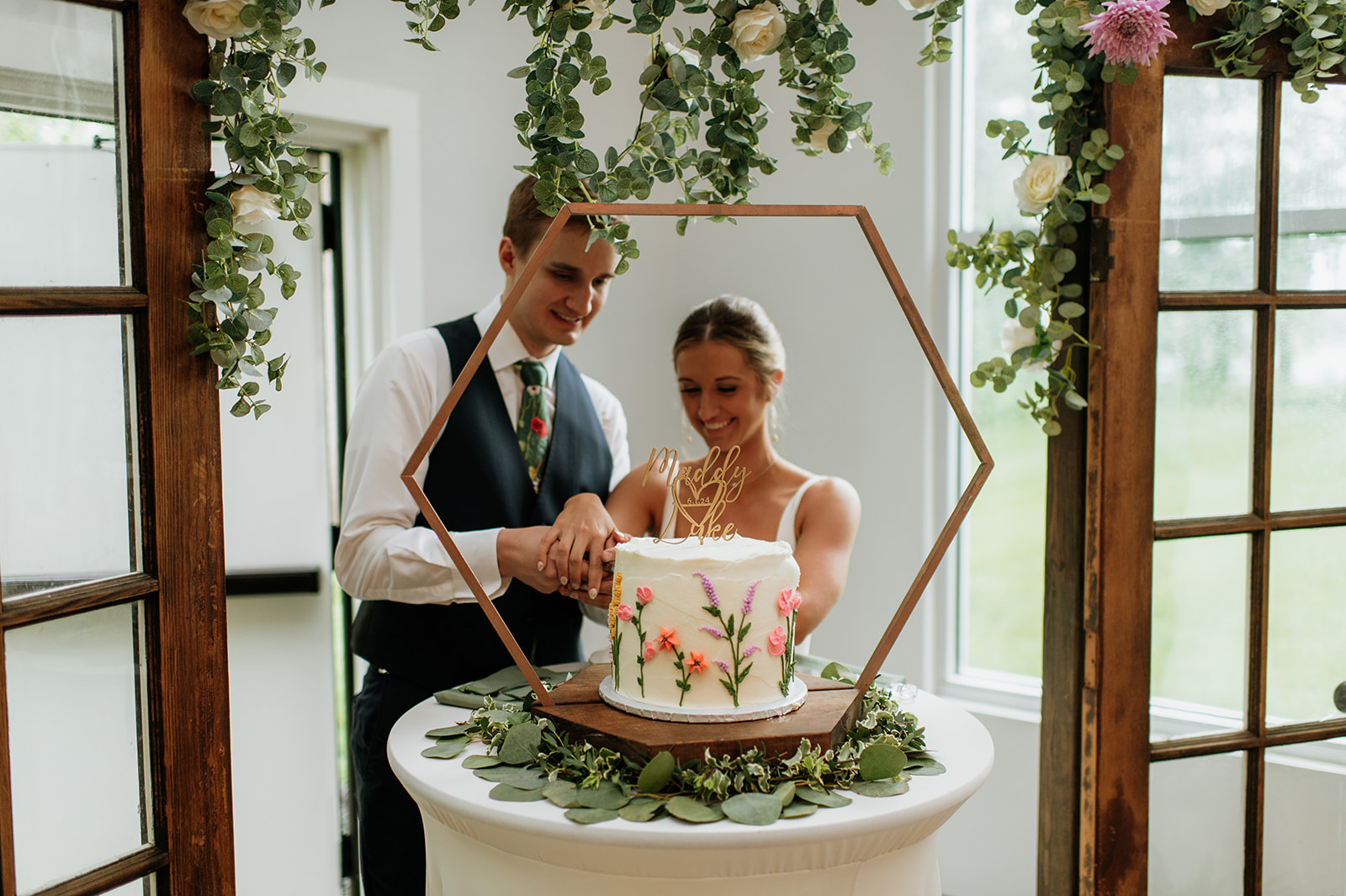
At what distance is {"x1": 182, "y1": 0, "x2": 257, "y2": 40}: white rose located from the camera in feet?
4.15

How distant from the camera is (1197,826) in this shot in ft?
5.64

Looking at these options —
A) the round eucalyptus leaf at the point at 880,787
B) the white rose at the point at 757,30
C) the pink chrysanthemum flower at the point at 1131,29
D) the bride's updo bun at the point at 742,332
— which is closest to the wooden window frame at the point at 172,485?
the white rose at the point at 757,30

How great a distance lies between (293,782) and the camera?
2.58 metres

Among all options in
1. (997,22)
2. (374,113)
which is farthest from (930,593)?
(374,113)

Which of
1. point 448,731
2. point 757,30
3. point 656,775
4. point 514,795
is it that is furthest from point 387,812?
point 757,30

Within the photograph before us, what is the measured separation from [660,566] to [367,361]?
5.21 ft

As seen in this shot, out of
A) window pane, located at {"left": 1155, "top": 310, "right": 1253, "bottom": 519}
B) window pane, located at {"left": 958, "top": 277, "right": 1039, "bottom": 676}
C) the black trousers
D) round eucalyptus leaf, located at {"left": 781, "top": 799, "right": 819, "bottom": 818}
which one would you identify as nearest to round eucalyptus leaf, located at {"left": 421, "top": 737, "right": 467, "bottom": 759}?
round eucalyptus leaf, located at {"left": 781, "top": 799, "right": 819, "bottom": 818}

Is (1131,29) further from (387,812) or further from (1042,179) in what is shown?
(387,812)

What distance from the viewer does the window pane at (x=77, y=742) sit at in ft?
3.83

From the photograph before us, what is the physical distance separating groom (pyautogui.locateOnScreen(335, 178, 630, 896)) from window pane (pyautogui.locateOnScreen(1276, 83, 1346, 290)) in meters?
1.12

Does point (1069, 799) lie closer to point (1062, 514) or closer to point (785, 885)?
point (1062, 514)

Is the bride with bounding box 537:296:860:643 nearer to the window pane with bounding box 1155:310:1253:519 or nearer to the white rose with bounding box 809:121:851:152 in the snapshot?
the white rose with bounding box 809:121:851:152

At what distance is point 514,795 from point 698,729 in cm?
22

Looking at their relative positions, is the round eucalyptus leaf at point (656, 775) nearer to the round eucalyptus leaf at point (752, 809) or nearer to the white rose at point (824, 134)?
the round eucalyptus leaf at point (752, 809)
